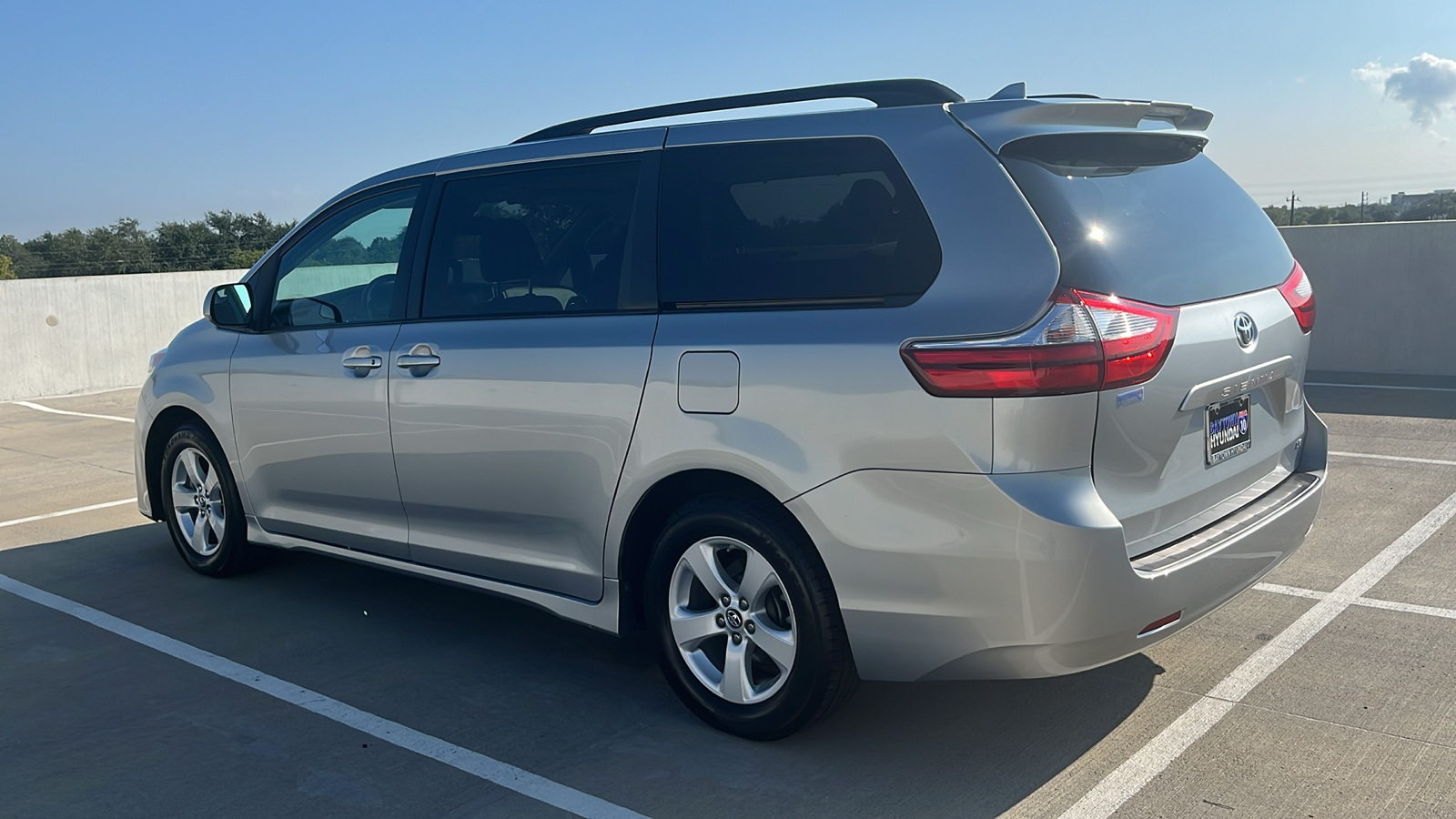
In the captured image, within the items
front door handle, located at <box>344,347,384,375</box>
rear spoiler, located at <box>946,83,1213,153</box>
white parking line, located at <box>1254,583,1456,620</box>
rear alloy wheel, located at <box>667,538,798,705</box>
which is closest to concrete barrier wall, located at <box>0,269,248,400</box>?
front door handle, located at <box>344,347,384,375</box>

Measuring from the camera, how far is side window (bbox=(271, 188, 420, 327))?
190 inches

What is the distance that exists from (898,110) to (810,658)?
1.63 meters

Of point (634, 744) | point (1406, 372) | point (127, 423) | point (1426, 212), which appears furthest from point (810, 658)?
point (1426, 212)

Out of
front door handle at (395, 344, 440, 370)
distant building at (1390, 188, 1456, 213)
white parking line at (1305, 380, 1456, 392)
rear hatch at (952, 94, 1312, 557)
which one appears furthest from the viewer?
distant building at (1390, 188, 1456, 213)

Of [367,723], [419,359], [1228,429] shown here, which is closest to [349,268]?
[419,359]

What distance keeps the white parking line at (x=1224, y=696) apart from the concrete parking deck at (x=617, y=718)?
0.04ft

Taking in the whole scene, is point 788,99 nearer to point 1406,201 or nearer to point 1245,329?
point 1245,329

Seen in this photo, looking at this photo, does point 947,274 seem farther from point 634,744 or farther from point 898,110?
point 634,744

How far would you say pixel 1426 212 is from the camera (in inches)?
927

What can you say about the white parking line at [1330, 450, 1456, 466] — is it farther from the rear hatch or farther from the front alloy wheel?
the front alloy wheel

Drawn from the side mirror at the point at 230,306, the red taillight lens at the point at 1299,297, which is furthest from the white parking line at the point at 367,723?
the red taillight lens at the point at 1299,297

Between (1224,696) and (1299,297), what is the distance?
4.37ft

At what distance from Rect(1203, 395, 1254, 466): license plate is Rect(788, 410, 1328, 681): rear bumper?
0.24m

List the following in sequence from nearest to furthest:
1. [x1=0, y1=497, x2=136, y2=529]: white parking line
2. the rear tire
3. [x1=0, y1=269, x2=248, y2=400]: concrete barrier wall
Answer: the rear tire
[x1=0, y1=497, x2=136, y2=529]: white parking line
[x1=0, y1=269, x2=248, y2=400]: concrete barrier wall
